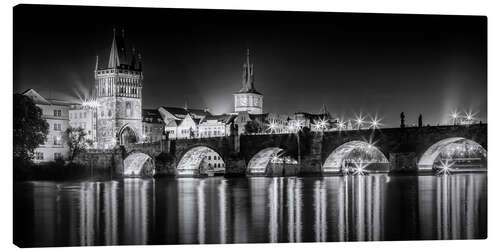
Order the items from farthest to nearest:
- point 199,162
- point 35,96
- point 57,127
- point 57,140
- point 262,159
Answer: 1. point 199,162
2. point 262,159
3. point 57,140
4. point 57,127
5. point 35,96

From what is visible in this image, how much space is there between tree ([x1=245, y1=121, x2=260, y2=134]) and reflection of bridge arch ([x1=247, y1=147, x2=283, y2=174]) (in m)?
2.22

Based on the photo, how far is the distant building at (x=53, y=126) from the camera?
537 inches

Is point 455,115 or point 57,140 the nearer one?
point 57,140

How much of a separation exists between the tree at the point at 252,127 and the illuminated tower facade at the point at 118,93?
3394mm

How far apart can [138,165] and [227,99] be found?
1266cm

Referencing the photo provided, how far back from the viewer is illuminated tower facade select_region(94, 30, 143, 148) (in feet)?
50.0

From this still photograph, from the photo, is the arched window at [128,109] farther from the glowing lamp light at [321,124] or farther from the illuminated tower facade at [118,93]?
the glowing lamp light at [321,124]

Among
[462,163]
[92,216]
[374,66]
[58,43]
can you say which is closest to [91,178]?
[92,216]

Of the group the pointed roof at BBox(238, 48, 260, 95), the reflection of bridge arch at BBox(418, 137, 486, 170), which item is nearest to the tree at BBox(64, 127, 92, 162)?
the pointed roof at BBox(238, 48, 260, 95)

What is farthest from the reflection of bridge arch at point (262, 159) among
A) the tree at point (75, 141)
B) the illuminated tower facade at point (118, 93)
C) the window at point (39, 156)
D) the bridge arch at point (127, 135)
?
the window at point (39, 156)

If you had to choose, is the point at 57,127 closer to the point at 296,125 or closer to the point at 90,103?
the point at 90,103

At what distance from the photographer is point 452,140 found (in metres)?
22.6

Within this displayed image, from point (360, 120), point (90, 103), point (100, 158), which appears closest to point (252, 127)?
point (100, 158)

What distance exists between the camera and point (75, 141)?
1614cm
